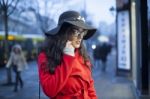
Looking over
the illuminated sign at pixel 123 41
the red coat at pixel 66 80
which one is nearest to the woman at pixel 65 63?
the red coat at pixel 66 80

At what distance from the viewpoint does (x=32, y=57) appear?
44.5m

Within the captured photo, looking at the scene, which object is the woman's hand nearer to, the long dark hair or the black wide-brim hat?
the long dark hair

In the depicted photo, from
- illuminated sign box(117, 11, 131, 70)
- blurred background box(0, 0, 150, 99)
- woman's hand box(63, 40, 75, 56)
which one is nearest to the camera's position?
woman's hand box(63, 40, 75, 56)

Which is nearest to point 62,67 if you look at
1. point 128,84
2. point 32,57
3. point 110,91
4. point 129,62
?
point 110,91

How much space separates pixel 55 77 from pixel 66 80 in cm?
9

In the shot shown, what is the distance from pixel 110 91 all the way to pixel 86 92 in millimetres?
11977

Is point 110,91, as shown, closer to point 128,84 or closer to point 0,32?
point 128,84

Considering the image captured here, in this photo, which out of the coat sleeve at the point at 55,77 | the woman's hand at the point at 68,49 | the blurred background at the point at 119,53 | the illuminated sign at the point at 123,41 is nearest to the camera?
the coat sleeve at the point at 55,77

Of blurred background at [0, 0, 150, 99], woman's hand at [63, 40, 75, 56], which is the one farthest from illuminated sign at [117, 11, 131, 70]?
woman's hand at [63, 40, 75, 56]

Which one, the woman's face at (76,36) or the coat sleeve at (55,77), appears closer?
the coat sleeve at (55,77)

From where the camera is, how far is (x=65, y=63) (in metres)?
3.45

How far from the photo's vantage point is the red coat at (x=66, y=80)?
3.37 meters

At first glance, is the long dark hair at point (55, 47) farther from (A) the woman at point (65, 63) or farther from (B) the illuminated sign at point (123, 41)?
(B) the illuminated sign at point (123, 41)

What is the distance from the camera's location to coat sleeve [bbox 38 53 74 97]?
3.36m
